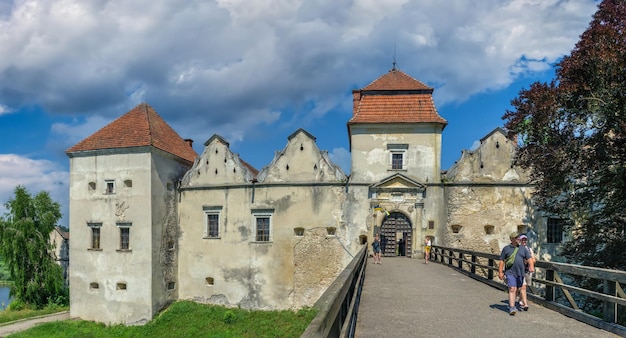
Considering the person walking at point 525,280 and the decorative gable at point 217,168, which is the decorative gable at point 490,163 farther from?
the person walking at point 525,280

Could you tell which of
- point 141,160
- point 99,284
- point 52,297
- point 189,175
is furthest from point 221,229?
point 52,297

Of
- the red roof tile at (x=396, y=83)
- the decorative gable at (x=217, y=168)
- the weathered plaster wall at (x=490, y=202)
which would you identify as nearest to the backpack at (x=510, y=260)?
the weathered plaster wall at (x=490, y=202)

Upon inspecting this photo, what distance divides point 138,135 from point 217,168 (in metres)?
4.79

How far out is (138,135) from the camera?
24609 millimetres

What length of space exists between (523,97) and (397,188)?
8.14 metres

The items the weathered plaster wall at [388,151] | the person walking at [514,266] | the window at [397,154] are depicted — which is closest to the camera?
the person walking at [514,266]

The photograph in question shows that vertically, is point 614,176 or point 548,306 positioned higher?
point 614,176

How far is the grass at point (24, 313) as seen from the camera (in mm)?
26502

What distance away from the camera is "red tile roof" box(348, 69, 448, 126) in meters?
22.9

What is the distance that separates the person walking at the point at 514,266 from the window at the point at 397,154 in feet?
46.8

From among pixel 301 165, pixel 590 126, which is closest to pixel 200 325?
pixel 301 165

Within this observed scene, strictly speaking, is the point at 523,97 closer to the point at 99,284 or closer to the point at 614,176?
the point at 614,176

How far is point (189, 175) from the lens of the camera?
1002 inches

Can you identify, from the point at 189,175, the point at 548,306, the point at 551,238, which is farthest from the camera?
the point at 189,175
